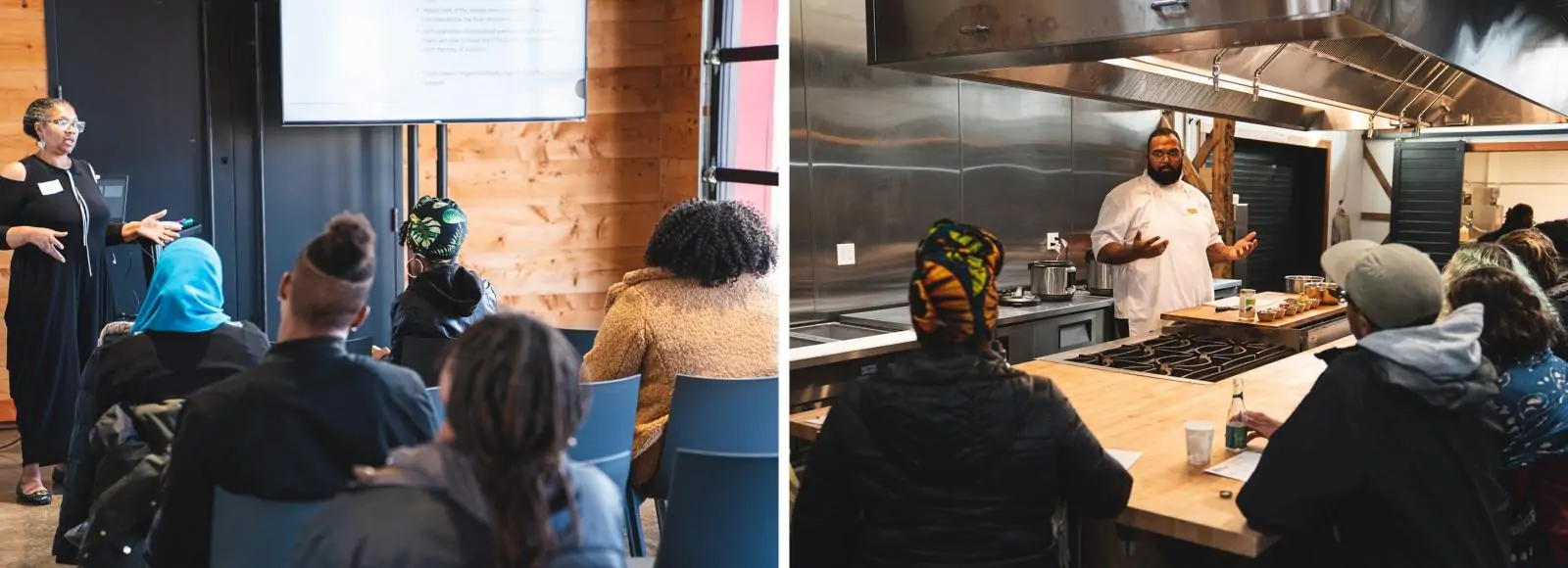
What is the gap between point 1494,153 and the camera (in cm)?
866

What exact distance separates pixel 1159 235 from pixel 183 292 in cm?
337

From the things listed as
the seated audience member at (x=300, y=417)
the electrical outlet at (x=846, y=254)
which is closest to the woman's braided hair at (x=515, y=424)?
the seated audience member at (x=300, y=417)

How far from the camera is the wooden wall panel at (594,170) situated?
213 inches

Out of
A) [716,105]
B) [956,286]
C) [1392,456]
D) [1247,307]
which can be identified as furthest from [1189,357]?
[716,105]

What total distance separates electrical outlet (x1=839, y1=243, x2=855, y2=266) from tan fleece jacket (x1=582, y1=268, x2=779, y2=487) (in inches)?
64.7

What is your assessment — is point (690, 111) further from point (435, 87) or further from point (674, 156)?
point (435, 87)

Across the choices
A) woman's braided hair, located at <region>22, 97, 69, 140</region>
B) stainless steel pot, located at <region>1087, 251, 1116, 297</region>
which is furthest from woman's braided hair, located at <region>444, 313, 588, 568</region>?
stainless steel pot, located at <region>1087, 251, 1116, 297</region>

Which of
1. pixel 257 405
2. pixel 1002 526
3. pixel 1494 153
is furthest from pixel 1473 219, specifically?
pixel 257 405

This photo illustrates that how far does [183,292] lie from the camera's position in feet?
8.32

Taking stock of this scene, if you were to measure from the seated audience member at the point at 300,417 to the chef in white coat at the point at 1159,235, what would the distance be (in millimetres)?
3209

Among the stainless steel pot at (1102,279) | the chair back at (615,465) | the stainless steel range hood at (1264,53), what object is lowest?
the chair back at (615,465)

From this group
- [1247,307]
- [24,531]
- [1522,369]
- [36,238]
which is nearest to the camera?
[1522,369]

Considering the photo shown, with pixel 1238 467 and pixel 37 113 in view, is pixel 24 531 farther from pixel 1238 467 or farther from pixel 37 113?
pixel 1238 467

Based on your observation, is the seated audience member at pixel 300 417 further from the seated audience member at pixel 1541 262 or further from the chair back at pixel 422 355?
the seated audience member at pixel 1541 262
